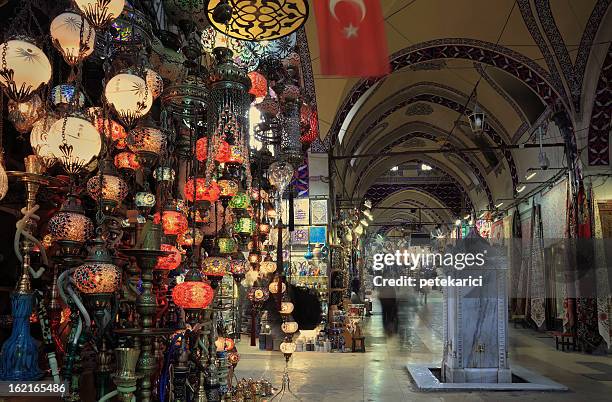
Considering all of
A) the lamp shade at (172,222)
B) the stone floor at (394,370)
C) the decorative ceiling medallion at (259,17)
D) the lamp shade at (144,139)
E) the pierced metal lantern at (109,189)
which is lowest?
the stone floor at (394,370)

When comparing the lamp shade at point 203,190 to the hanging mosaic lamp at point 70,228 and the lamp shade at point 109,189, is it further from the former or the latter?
the hanging mosaic lamp at point 70,228

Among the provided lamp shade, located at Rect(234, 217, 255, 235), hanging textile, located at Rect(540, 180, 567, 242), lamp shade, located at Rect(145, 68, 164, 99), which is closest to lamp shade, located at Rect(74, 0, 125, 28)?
lamp shade, located at Rect(145, 68, 164, 99)

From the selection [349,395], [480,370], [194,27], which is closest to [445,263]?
[480,370]

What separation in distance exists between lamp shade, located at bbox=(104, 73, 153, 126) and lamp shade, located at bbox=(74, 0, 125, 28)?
1.19 feet

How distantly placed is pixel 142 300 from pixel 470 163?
16.5m

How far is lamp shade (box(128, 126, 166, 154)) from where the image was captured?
277 centimetres

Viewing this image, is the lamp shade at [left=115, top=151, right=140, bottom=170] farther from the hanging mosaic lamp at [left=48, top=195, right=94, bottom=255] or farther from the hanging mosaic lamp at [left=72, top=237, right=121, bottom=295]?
the hanging mosaic lamp at [left=72, top=237, right=121, bottom=295]

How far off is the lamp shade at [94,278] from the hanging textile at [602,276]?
27.6 feet

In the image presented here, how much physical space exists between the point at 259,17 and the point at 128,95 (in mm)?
746

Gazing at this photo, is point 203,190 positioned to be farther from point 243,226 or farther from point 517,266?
point 517,266

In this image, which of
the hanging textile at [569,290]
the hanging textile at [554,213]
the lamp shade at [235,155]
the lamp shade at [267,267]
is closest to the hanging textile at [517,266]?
the hanging textile at [554,213]

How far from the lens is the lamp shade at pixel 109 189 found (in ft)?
8.36

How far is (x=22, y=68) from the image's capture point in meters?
2.13

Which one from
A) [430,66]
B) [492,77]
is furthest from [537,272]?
[430,66]
